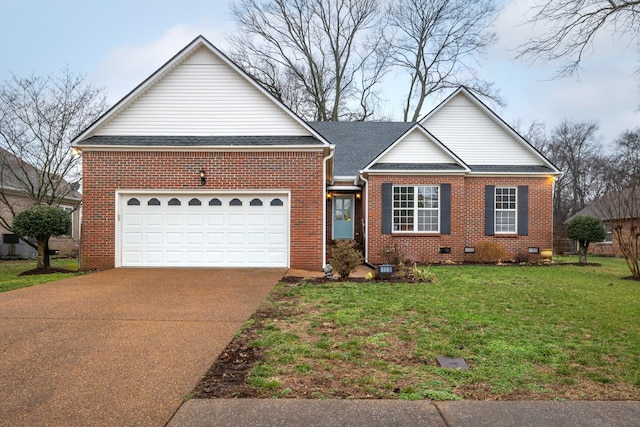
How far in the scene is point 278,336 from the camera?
15.7 ft

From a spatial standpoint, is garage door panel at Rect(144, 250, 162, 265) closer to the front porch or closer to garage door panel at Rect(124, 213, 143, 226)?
garage door panel at Rect(124, 213, 143, 226)

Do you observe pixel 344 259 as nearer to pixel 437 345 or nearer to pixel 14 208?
pixel 437 345

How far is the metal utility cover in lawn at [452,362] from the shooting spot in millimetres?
3869

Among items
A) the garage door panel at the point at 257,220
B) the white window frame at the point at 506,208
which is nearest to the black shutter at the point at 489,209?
the white window frame at the point at 506,208

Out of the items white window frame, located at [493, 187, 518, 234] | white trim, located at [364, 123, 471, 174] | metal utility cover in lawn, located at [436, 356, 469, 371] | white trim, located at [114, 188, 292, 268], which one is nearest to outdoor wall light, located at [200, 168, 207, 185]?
white trim, located at [114, 188, 292, 268]

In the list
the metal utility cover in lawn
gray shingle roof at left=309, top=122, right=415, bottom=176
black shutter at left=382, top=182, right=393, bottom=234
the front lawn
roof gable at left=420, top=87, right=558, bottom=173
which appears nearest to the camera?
the front lawn

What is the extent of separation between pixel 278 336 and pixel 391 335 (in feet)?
4.61

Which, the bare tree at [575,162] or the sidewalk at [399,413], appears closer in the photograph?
the sidewalk at [399,413]

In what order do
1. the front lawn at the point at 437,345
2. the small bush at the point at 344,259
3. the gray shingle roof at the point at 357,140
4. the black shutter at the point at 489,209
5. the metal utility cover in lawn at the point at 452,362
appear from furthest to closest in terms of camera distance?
the gray shingle roof at the point at 357,140, the black shutter at the point at 489,209, the small bush at the point at 344,259, the metal utility cover in lawn at the point at 452,362, the front lawn at the point at 437,345

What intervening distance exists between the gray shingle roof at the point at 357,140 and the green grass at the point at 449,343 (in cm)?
935

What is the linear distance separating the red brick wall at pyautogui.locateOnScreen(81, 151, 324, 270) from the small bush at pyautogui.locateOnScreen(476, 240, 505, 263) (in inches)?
269

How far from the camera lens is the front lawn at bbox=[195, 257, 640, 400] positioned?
337cm

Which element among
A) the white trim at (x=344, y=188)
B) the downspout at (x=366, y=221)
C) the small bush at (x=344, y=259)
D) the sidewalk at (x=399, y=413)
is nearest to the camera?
the sidewalk at (x=399, y=413)

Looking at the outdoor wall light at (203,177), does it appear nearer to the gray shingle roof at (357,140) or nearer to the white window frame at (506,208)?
the gray shingle roof at (357,140)
